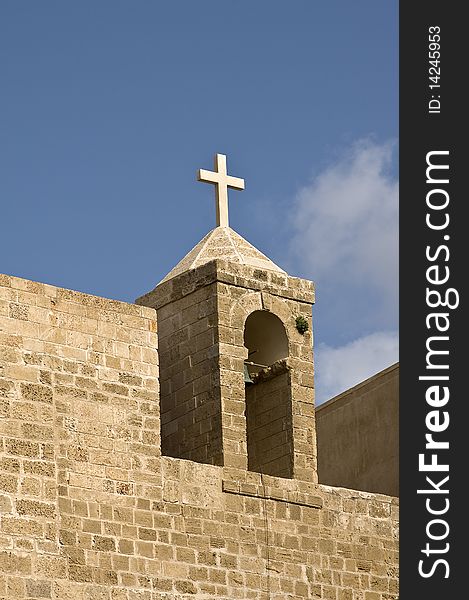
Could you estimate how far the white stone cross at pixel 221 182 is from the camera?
58.6 feet

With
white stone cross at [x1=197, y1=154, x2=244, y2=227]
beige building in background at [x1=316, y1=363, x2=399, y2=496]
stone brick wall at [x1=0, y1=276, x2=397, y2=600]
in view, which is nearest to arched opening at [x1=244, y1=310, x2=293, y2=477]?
stone brick wall at [x1=0, y1=276, x2=397, y2=600]

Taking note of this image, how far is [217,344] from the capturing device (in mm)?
16828

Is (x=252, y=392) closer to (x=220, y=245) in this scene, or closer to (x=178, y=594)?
(x=220, y=245)

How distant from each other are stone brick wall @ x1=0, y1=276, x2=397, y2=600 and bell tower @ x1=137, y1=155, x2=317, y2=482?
1.45 ft

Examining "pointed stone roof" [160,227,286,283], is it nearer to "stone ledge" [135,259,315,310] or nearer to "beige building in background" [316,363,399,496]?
"stone ledge" [135,259,315,310]

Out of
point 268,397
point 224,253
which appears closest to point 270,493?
point 268,397

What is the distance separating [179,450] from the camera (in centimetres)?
1717

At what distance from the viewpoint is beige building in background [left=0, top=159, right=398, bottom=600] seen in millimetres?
15094

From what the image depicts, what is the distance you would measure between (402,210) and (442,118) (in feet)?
2.61

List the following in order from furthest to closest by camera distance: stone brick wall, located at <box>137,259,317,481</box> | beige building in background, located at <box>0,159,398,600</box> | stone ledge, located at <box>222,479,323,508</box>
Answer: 1. stone brick wall, located at <box>137,259,317,481</box>
2. stone ledge, located at <box>222,479,323,508</box>
3. beige building in background, located at <box>0,159,398,600</box>

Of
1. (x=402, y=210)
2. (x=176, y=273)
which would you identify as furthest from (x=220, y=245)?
(x=402, y=210)

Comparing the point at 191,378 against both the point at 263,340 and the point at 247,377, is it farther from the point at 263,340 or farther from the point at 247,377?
the point at 263,340

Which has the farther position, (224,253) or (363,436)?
(363,436)

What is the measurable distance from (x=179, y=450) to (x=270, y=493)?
3.22ft
